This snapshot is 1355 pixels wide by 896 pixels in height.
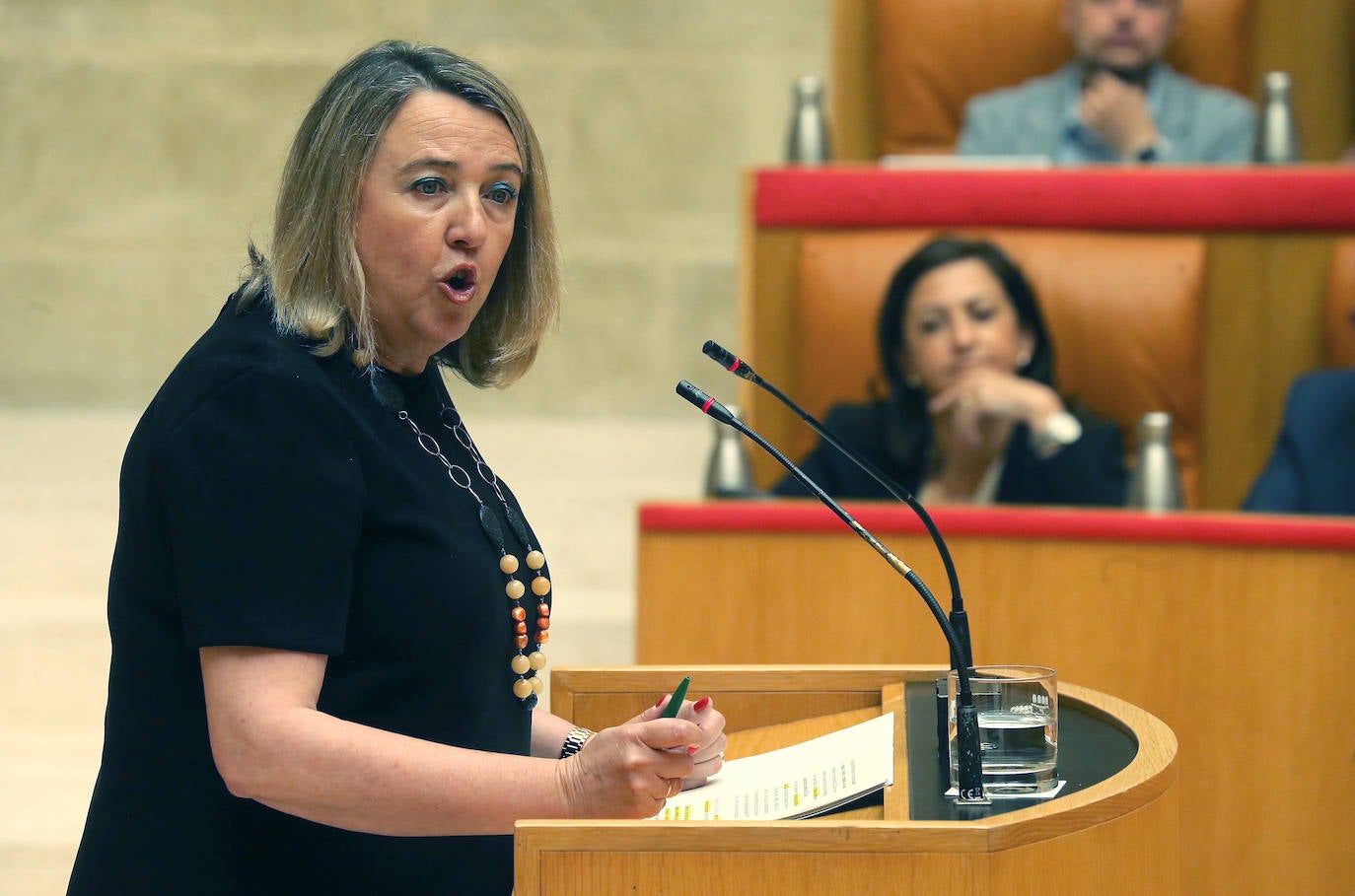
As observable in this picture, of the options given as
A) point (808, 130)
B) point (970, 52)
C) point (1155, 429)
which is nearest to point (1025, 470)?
point (1155, 429)

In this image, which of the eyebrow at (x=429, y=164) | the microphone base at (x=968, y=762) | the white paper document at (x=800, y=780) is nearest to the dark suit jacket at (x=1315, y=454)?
the white paper document at (x=800, y=780)

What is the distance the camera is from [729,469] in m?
1.54

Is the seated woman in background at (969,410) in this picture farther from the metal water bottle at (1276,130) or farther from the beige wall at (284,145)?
the beige wall at (284,145)

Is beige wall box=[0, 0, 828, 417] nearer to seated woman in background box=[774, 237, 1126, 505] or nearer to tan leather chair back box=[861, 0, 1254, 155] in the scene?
tan leather chair back box=[861, 0, 1254, 155]

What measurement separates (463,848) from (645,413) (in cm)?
238

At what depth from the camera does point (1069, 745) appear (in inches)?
31.1

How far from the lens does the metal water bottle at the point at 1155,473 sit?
1432 millimetres

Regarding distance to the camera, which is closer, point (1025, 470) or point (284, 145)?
point (1025, 470)

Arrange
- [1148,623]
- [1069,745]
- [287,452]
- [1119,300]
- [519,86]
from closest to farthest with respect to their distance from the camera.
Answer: [287,452] < [1069,745] < [1148,623] < [1119,300] < [519,86]

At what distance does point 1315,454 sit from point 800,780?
1000 millimetres

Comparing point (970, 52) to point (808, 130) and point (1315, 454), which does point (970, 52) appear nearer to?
point (808, 130)

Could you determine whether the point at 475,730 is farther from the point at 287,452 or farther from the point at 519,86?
the point at 519,86

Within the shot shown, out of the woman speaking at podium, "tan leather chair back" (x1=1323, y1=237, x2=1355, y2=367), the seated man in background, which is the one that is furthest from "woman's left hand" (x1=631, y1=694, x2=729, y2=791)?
the seated man in background

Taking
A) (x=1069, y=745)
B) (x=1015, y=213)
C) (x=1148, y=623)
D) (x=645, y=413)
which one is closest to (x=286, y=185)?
(x=1069, y=745)
